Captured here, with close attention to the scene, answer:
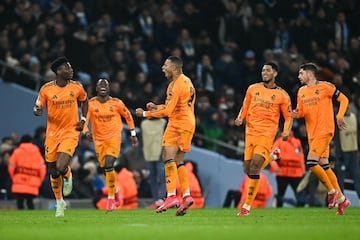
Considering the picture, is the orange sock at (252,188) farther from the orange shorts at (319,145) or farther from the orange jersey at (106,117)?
the orange jersey at (106,117)

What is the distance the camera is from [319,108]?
1998 cm

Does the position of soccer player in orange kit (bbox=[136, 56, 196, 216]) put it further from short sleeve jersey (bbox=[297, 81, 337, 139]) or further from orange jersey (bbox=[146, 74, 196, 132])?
short sleeve jersey (bbox=[297, 81, 337, 139])

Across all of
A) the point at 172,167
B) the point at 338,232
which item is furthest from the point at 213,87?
the point at 338,232

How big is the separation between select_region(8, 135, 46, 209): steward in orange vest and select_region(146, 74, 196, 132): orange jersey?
7122 millimetres

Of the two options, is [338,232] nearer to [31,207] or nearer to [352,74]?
[31,207]

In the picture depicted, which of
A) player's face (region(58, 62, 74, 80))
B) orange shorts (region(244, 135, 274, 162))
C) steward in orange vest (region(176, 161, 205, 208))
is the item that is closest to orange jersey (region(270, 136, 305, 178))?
steward in orange vest (region(176, 161, 205, 208))

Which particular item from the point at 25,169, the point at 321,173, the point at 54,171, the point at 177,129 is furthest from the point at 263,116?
the point at 25,169

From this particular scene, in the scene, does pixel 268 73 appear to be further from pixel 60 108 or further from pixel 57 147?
pixel 57 147

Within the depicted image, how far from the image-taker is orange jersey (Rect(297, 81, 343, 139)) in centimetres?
1992

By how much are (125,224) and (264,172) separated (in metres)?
13.2

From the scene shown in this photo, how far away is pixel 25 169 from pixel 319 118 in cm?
830

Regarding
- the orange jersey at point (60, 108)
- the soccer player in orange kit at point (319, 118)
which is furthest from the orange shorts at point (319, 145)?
the orange jersey at point (60, 108)

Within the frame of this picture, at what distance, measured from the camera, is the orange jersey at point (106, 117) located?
891 inches

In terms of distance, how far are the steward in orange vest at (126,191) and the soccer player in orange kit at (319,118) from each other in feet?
22.6
